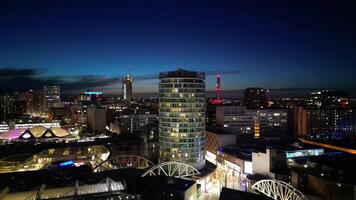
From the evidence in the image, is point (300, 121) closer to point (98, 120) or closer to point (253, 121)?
point (253, 121)

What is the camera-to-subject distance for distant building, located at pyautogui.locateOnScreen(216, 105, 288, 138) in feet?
298

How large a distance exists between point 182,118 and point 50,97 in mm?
149408

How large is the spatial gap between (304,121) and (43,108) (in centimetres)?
14845

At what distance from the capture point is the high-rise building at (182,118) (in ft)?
173

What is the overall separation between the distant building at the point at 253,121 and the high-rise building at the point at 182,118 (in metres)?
37.6

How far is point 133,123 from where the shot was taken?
10669cm

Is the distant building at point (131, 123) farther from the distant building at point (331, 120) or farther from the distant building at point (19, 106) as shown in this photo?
the distant building at point (19, 106)

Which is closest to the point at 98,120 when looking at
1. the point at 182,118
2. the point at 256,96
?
the point at 182,118

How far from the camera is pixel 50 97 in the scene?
178m

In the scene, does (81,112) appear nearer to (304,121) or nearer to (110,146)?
(110,146)

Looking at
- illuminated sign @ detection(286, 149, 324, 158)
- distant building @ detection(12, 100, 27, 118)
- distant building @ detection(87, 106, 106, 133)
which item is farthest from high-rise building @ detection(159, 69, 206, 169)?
distant building @ detection(12, 100, 27, 118)

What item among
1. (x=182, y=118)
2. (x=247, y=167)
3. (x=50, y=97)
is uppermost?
(x=50, y=97)

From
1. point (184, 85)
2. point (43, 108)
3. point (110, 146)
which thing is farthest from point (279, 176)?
point (43, 108)

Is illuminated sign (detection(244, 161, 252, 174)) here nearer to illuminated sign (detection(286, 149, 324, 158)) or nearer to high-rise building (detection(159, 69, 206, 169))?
illuminated sign (detection(286, 149, 324, 158))
